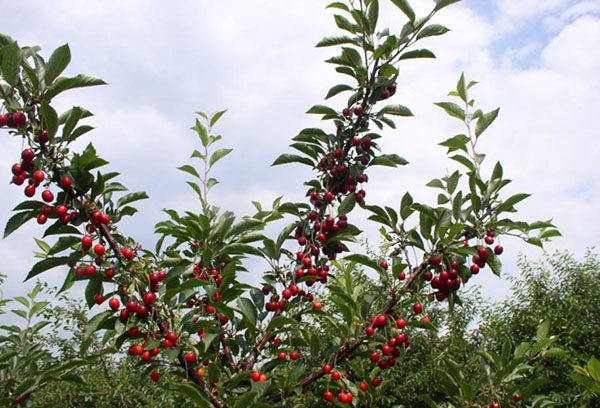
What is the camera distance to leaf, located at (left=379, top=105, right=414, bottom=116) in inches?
111

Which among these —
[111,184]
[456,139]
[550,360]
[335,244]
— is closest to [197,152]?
[111,184]

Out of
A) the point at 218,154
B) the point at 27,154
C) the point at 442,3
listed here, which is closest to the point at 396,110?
the point at 442,3

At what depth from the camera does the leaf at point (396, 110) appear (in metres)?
2.81

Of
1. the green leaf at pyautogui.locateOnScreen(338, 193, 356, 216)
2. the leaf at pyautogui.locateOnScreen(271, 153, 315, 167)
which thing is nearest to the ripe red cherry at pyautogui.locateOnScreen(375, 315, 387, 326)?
the green leaf at pyautogui.locateOnScreen(338, 193, 356, 216)

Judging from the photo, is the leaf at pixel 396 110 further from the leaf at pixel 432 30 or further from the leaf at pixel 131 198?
the leaf at pixel 131 198

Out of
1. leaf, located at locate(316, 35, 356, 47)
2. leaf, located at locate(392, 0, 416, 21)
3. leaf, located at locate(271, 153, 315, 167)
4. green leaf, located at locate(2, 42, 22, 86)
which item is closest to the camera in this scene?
green leaf, located at locate(2, 42, 22, 86)

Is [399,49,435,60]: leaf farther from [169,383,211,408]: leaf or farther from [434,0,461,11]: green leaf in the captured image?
[169,383,211,408]: leaf

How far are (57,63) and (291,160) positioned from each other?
130cm

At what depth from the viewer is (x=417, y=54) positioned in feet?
8.68

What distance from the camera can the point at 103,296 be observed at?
7.22 feet

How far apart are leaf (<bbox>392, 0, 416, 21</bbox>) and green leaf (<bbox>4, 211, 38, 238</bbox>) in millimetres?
1908

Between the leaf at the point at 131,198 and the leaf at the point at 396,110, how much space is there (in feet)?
4.30

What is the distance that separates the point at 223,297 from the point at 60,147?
95cm

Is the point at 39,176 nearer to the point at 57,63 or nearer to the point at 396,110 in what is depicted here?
the point at 57,63
